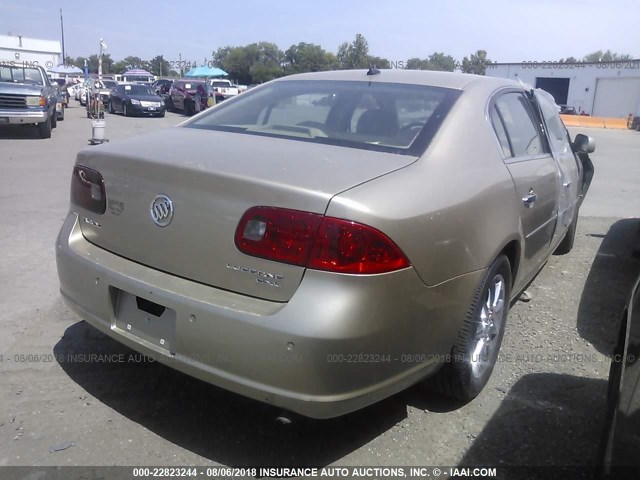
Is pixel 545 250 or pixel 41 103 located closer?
pixel 545 250

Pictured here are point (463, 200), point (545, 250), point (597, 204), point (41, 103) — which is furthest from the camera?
point (41, 103)

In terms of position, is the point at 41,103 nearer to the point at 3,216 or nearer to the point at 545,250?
the point at 3,216

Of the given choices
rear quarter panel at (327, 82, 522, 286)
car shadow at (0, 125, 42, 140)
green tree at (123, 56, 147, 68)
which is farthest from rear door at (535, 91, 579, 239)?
green tree at (123, 56, 147, 68)

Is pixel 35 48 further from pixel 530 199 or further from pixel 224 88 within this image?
pixel 530 199

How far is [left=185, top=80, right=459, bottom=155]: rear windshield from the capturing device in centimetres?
290

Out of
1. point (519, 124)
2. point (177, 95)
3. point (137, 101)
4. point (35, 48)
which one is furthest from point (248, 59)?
point (519, 124)

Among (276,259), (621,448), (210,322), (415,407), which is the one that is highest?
(276,259)

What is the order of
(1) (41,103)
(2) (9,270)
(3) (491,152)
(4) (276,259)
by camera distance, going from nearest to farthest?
1. (4) (276,259)
2. (3) (491,152)
3. (2) (9,270)
4. (1) (41,103)

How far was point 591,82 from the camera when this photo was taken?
48688mm

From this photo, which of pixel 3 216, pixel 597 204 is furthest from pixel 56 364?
pixel 597 204

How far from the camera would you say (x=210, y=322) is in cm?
227

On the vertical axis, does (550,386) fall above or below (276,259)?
below

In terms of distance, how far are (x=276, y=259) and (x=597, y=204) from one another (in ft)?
26.6

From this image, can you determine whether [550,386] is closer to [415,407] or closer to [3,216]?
[415,407]
